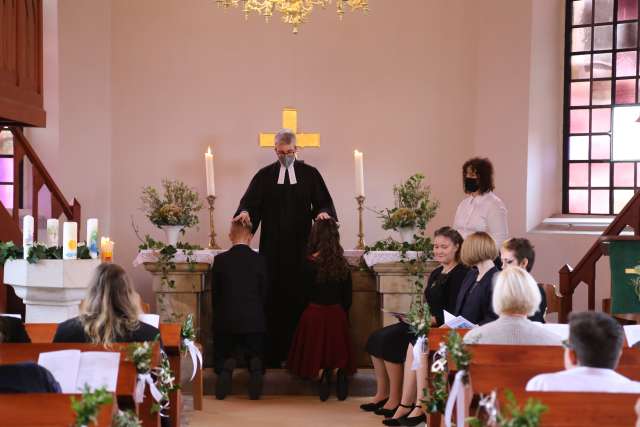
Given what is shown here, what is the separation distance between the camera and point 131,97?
1179 cm

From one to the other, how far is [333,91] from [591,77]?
2.76 m

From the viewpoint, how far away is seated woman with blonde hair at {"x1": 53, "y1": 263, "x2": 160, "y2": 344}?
17.9 feet

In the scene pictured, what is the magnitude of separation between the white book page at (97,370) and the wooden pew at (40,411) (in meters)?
0.87

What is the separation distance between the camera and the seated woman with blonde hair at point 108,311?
545cm

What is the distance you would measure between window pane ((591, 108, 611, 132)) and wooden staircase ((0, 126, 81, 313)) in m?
5.47

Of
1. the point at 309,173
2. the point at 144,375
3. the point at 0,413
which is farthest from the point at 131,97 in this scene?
the point at 0,413

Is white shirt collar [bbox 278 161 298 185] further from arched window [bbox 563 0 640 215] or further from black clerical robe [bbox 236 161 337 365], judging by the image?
arched window [bbox 563 0 640 215]

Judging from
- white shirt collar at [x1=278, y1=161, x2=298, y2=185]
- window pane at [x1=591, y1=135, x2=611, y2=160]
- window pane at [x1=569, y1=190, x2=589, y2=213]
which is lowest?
window pane at [x1=569, y1=190, x2=589, y2=213]

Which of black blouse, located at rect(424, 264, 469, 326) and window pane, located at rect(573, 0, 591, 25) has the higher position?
window pane, located at rect(573, 0, 591, 25)

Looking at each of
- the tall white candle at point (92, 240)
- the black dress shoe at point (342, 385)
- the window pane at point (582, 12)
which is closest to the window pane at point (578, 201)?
the window pane at point (582, 12)

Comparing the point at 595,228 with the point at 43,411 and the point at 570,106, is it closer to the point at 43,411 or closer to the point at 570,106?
the point at 570,106

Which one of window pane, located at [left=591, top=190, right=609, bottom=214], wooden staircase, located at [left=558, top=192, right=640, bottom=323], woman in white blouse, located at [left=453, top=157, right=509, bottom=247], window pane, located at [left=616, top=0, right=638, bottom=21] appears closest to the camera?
woman in white blouse, located at [left=453, top=157, right=509, bottom=247]

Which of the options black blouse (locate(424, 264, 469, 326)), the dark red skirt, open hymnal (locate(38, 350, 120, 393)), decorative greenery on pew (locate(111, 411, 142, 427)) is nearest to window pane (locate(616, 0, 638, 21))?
the dark red skirt

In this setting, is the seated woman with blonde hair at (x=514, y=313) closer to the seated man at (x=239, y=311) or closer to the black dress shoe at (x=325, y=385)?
the black dress shoe at (x=325, y=385)
